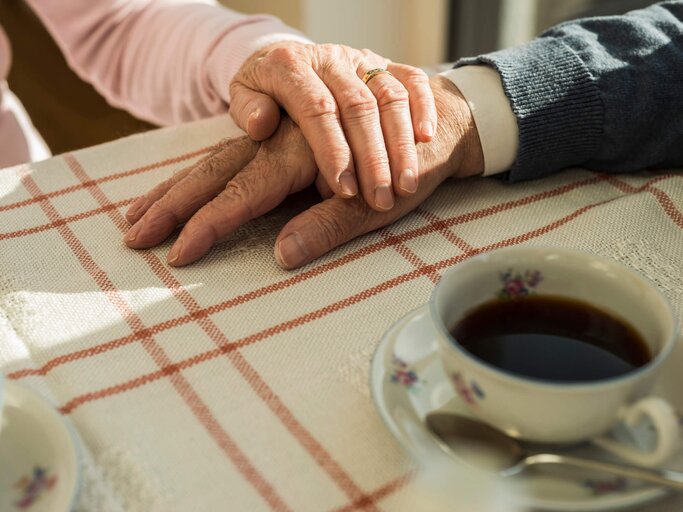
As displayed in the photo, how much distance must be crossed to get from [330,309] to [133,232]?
0.21m

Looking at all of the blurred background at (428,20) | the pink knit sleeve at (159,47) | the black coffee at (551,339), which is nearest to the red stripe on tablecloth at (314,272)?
the black coffee at (551,339)

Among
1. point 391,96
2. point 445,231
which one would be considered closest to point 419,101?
point 391,96

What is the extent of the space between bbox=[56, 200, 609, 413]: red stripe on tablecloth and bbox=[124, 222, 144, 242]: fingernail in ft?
0.58

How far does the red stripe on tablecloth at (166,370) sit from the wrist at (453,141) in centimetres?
31

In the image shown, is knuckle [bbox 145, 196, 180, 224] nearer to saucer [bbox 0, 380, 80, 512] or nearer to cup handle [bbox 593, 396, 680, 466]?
saucer [bbox 0, 380, 80, 512]

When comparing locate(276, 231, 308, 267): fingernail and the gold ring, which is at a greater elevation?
the gold ring

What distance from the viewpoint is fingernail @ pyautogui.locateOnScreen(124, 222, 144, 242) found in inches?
28.6

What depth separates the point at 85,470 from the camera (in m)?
0.50

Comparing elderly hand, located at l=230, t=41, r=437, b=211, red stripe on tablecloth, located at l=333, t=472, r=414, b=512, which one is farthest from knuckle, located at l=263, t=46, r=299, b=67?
red stripe on tablecloth, located at l=333, t=472, r=414, b=512

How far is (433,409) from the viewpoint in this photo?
50cm

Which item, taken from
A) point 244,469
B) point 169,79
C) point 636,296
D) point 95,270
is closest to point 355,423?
point 244,469

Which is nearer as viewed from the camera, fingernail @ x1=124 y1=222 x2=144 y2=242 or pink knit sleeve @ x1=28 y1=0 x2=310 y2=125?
fingernail @ x1=124 y1=222 x2=144 y2=242

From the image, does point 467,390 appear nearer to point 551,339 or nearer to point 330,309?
point 551,339

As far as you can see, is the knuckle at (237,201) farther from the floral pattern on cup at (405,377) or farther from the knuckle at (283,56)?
the floral pattern on cup at (405,377)
